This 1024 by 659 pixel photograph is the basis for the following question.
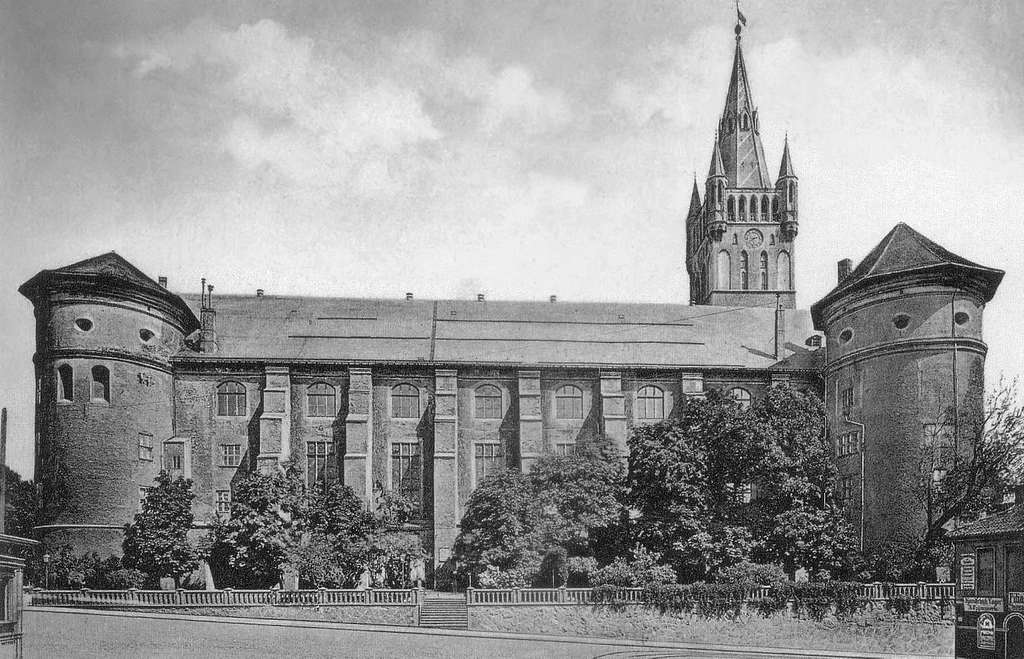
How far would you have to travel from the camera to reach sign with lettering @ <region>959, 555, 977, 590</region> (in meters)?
26.0

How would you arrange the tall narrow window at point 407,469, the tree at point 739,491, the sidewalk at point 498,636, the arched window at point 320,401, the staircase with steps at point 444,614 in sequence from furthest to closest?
the arched window at point 320,401, the tall narrow window at point 407,469, the tree at point 739,491, the staircase with steps at point 444,614, the sidewalk at point 498,636

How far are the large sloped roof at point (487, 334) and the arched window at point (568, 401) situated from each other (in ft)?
4.10

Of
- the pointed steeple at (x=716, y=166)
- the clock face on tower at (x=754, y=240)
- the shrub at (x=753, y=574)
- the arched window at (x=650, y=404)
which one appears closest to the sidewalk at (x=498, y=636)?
the shrub at (x=753, y=574)

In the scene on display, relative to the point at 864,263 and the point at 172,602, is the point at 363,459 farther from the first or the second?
the point at 864,263

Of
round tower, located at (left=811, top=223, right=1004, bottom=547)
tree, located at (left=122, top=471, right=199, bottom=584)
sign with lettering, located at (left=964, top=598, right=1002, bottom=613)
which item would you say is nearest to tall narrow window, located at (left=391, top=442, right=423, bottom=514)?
tree, located at (left=122, top=471, right=199, bottom=584)

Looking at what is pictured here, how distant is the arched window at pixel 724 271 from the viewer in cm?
5588

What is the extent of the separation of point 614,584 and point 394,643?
26.7 feet

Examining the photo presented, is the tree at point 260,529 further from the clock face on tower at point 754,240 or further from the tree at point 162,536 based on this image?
the clock face on tower at point 754,240

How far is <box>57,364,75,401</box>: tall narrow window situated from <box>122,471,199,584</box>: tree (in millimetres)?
4771

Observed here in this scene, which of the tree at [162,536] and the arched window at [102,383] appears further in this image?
the arched window at [102,383]

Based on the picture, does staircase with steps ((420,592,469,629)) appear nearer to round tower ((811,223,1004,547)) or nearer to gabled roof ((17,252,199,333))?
round tower ((811,223,1004,547))

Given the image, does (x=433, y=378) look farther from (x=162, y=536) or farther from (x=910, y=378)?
(x=910, y=378)

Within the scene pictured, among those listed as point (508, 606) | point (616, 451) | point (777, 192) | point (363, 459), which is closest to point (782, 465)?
point (616, 451)

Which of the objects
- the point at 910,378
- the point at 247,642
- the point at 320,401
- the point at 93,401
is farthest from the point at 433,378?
the point at 910,378
